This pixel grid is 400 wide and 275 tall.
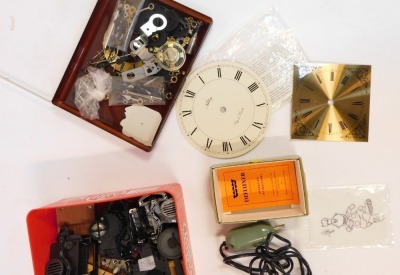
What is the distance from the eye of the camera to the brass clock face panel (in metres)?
1.17

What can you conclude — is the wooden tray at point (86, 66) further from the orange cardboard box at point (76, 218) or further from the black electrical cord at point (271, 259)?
the black electrical cord at point (271, 259)

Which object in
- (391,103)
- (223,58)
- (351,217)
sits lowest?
(351,217)

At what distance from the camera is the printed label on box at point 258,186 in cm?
112

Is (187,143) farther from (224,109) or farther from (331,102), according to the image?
(331,102)

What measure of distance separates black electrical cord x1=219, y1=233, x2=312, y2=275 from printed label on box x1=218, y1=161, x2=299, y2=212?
0.32ft

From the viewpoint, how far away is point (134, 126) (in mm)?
1178

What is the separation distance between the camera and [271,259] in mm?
1118

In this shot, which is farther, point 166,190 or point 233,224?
point 233,224

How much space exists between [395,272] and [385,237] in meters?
0.10

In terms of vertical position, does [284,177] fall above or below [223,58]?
below

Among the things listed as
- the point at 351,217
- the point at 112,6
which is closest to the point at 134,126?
the point at 112,6

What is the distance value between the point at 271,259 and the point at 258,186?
0.19 m

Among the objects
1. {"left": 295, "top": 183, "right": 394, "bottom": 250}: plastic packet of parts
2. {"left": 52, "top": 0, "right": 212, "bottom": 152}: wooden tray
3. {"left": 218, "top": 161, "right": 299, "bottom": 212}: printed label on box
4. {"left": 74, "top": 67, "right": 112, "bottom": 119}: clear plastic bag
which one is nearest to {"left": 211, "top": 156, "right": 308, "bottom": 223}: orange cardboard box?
{"left": 218, "top": 161, "right": 299, "bottom": 212}: printed label on box

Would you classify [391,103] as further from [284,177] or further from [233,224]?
[233,224]
